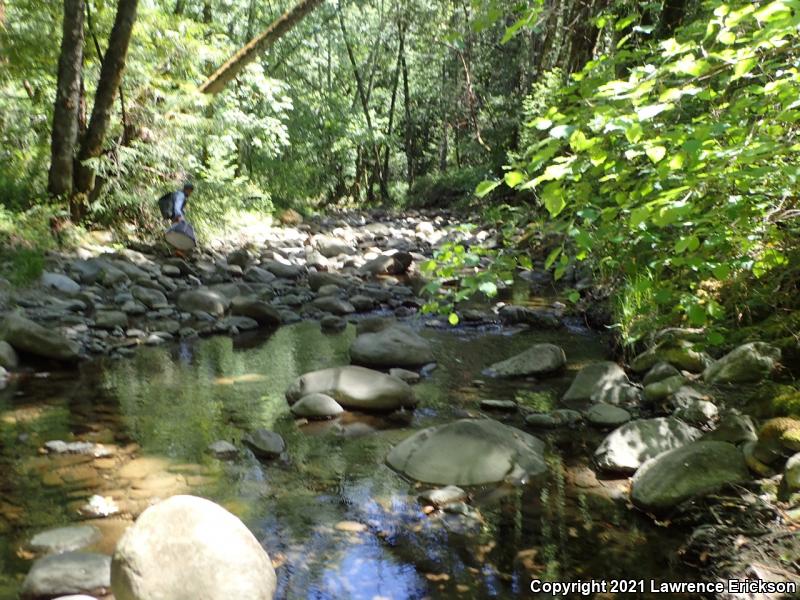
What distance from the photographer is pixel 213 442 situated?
14.9 feet

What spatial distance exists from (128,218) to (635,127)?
10.7 meters

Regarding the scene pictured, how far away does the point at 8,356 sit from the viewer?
5871 mm

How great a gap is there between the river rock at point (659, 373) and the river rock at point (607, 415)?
22.2 inches

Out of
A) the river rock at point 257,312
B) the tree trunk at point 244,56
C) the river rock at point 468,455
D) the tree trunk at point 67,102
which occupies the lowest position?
the river rock at point 468,455

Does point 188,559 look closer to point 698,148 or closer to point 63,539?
point 63,539

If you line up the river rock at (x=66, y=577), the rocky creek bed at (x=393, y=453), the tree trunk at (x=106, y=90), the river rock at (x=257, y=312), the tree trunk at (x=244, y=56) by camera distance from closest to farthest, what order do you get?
the river rock at (x=66, y=577), the rocky creek bed at (x=393, y=453), the river rock at (x=257, y=312), the tree trunk at (x=106, y=90), the tree trunk at (x=244, y=56)

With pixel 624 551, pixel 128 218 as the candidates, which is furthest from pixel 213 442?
pixel 128 218

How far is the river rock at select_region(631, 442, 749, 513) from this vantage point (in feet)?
11.0

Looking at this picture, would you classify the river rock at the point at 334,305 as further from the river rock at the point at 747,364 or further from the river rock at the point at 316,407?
the river rock at the point at 747,364

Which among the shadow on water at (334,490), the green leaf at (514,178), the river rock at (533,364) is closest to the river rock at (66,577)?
the shadow on water at (334,490)

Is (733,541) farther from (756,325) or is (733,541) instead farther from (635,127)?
(756,325)

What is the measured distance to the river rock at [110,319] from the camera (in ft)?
24.4

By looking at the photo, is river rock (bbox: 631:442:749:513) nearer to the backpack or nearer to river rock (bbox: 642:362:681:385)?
river rock (bbox: 642:362:681:385)

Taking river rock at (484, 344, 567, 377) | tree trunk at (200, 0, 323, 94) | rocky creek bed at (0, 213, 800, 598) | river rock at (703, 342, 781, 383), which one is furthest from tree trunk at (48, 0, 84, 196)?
river rock at (703, 342, 781, 383)
